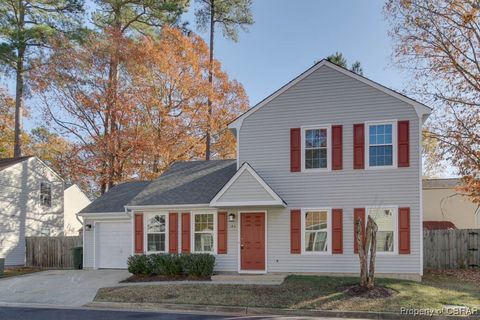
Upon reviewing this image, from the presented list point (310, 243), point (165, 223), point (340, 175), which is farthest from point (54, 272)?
point (340, 175)

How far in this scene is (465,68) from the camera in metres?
20.1

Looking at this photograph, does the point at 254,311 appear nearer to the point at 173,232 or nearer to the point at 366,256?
the point at 366,256

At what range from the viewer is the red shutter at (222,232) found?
1701 cm

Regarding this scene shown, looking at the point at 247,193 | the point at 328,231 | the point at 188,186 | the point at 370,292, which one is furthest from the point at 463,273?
the point at 188,186

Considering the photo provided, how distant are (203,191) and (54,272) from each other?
25.1ft

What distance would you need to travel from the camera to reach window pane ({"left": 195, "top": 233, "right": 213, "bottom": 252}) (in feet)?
56.7

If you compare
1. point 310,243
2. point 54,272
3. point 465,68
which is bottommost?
point 54,272

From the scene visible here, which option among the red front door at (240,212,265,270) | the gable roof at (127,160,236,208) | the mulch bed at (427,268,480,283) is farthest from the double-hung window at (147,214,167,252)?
the mulch bed at (427,268,480,283)

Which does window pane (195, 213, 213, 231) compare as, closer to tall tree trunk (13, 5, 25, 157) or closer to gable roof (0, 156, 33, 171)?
gable roof (0, 156, 33, 171)

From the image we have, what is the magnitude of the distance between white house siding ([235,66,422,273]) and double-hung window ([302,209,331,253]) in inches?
10.6

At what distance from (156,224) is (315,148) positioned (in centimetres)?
682

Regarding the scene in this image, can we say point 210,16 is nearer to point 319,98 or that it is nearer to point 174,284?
point 319,98


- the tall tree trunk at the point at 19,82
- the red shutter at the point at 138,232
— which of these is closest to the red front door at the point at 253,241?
the red shutter at the point at 138,232

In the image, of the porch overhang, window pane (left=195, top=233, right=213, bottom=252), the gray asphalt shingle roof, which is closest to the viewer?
the porch overhang
